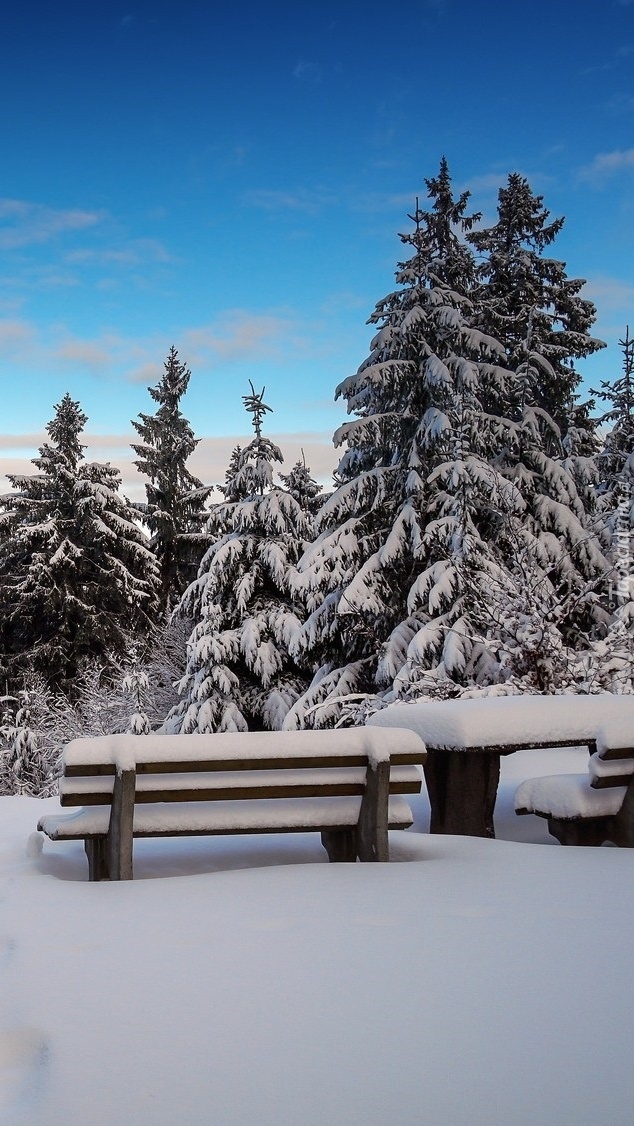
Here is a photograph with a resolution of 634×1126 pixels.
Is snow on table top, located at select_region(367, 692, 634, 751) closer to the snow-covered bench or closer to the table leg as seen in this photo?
the table leg

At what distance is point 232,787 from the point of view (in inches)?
197

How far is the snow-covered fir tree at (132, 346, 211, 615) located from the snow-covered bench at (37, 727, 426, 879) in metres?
32.4

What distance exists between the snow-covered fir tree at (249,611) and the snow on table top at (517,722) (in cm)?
1355

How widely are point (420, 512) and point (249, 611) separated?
15.9 feet

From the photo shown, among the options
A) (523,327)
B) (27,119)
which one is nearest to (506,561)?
(523,327)

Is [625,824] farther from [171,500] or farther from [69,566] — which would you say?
[171,500]

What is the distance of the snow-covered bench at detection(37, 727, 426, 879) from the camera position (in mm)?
4895

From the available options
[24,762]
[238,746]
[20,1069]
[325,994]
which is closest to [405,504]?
[238,746]

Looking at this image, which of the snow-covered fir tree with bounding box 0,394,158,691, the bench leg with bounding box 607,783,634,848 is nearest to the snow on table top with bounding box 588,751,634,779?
the bench leg with bounding box 607,783,634,848

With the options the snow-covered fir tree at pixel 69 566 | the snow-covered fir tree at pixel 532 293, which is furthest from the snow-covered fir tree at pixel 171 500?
the snow-covered fir tree at pixel 532 293

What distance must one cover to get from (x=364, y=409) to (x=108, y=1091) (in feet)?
60.7

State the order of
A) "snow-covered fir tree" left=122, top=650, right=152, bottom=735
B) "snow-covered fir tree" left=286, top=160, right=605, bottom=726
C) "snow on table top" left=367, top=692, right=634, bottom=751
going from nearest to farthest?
1. "snow on table top" left=367, top=692, right=634, bottom=751
2. "snow-covered fir tree" left=286, top=160, right=605, bottom=726
3. "snow-covered fir tree" left=122, top=650, right=152, bottom=735

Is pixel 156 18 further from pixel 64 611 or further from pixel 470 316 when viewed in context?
pixel 64 611

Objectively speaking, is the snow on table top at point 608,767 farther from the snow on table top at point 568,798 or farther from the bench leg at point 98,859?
the bench leg at point 98,859
